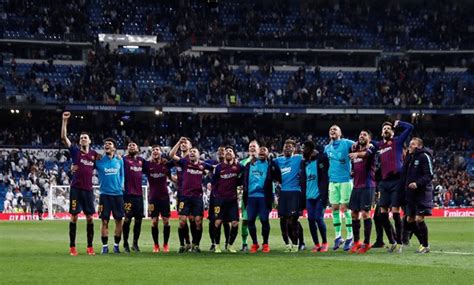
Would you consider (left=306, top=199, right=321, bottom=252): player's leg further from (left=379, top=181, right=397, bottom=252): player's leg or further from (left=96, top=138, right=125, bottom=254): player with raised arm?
(left=96, top=138, right=125, bottom=254): player with raised arm

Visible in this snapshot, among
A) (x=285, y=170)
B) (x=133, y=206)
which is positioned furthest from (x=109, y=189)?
(x=285, y=170)

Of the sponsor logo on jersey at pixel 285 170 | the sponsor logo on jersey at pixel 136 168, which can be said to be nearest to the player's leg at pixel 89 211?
the sponsor logo on jersey at pixel 136 168

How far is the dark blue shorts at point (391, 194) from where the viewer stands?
2191 centimetres

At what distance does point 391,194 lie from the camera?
2225cm

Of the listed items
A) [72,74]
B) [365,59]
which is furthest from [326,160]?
[365,59]

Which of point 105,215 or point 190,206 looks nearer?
point 105,215

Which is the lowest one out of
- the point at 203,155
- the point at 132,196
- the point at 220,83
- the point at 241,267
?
the point at 241,267

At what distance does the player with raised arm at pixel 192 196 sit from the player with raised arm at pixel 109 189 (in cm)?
149

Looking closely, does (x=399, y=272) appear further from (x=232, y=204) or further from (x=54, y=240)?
(x=54, y=240)

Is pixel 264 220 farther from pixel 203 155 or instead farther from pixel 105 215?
pixel 203 155

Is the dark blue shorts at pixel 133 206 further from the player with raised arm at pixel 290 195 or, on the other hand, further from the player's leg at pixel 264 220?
the player with raised arm at pixel 290 195

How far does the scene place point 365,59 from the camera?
7856cm

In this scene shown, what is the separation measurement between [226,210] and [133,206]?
2.44m

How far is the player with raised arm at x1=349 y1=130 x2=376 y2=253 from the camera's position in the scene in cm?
2223
